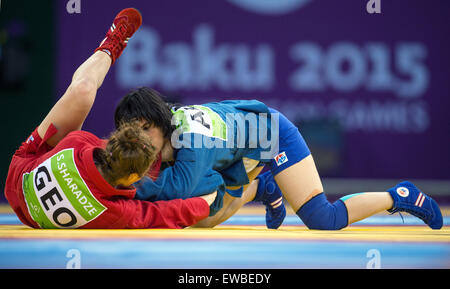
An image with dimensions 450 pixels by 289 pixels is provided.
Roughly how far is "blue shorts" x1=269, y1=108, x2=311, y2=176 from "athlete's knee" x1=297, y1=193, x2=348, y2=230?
0.69 feet

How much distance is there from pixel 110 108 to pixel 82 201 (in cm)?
363

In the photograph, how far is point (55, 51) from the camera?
5.80m

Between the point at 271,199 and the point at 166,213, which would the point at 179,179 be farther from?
the point at 271,199

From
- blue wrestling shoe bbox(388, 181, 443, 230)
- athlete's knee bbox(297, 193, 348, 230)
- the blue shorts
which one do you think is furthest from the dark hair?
blue wrestling shoe bbox(388, 181, 443, 230)

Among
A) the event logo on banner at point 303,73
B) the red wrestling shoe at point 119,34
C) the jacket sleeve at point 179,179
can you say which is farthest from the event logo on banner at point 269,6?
the jacket sleeve at point 179,179

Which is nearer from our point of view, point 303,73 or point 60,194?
point 60,194

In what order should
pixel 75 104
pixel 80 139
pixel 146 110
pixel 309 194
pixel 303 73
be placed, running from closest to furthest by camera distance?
pixel 80 139 < pixel 75 104 < pixel 146 110 < pixel 309 194 < pixel 303 73

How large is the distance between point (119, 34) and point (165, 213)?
993 millimetres

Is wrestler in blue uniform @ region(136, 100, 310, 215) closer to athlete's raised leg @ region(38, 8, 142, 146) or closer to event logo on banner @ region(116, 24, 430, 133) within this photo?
athlete's raised leg @ region(38, 8, 142, 146)

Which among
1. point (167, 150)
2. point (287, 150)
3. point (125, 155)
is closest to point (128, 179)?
point (125, 155)

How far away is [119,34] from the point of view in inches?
109

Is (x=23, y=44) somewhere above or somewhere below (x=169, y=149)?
above
